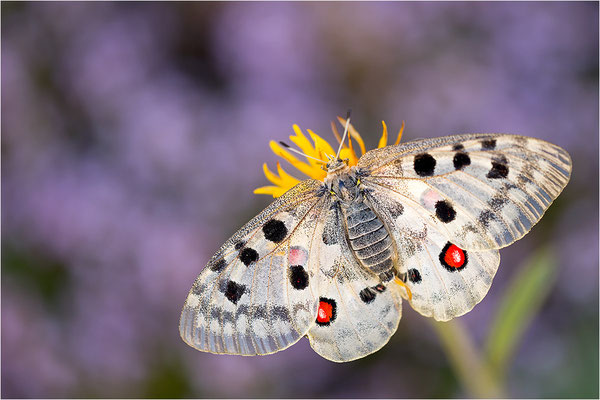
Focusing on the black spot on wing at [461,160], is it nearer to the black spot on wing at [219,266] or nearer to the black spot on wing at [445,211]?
the black spot on wing at [445,211]

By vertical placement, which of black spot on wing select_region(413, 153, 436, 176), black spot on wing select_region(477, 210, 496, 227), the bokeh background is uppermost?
the bokeh background

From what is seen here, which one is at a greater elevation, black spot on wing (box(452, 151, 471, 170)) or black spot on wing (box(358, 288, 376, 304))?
black spot on wing (box(452, 151, 471, 170))

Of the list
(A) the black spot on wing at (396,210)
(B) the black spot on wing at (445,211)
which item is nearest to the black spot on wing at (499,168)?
(B) the black spot on wing at (445,211)

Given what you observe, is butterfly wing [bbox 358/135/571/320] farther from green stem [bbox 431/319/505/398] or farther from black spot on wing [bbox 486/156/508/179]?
green stem [bbox 431/319/505/398]

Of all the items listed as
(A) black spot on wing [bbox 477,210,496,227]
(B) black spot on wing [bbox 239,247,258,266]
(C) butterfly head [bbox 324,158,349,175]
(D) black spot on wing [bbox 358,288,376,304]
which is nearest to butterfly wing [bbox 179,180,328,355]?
(B) black spot on wing [bbox 239,247,258,266]

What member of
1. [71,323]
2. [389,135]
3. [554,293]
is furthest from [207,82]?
[554,293]

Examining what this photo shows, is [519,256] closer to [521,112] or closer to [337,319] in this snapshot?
[521,112]

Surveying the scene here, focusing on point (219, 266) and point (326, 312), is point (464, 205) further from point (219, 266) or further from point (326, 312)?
point (219, 266)
